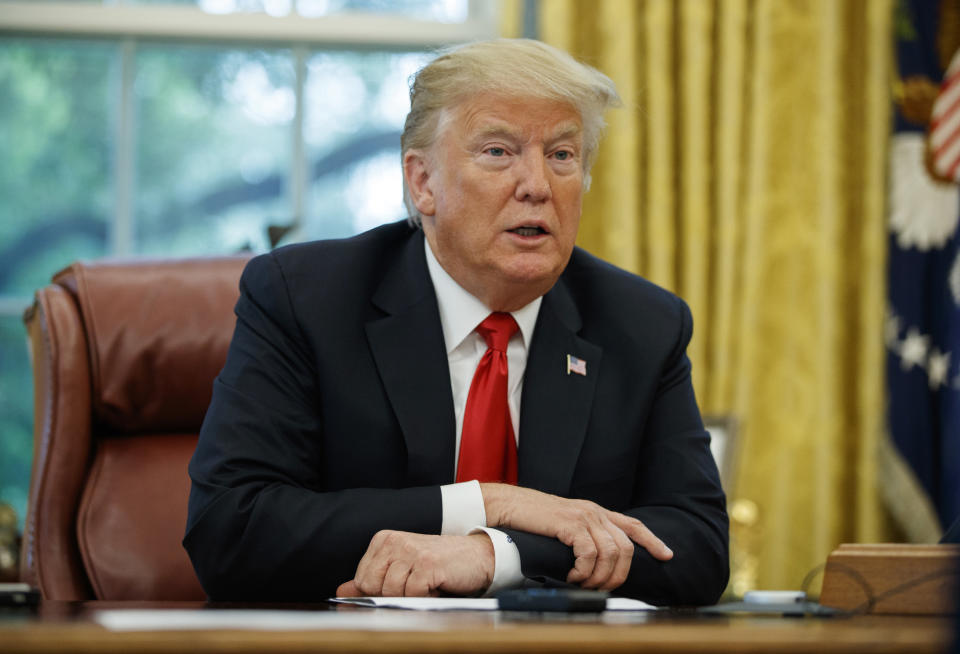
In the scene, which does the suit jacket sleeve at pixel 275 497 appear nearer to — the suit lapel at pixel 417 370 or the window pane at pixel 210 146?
the suit lapel at pixel 417 370

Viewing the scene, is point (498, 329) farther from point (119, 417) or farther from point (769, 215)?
point (769, 215)

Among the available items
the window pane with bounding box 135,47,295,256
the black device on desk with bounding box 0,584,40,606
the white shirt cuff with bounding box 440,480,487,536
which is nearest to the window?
the window pane with bounding box 135,47,295,256

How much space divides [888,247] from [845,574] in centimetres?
218

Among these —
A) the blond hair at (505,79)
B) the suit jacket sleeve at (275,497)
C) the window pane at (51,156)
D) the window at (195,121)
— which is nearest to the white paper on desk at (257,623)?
the suit jacket sleeve at (275,497)

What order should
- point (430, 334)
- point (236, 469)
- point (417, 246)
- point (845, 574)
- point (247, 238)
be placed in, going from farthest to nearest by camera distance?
1. point (247, 238)
2. point (417, 246)
3. point (430, 334)
4. point (236, 469)
5. point (845, 574)

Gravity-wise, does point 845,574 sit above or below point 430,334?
below

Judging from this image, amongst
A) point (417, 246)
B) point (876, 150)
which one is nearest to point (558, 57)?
point (417, 246)

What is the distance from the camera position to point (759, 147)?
299cm

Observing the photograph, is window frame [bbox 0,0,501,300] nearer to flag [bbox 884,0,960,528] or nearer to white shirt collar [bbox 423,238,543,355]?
flag [bbox 884,0,960,528]

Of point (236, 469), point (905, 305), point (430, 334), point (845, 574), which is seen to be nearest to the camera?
point (845, 574)

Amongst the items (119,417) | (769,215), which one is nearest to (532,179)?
(119,417)

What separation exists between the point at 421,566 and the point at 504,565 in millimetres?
114

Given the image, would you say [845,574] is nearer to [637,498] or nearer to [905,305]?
[637,498]

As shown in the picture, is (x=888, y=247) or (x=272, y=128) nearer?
(x=888, y=247)
